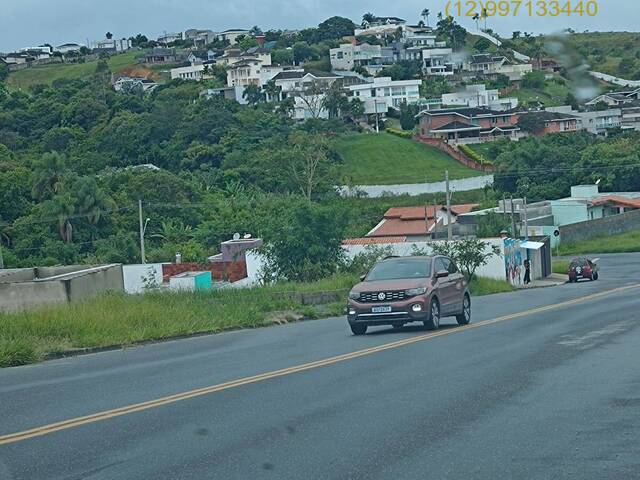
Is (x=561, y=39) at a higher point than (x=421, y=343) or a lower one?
higher

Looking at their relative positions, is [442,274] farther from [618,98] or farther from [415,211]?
[618,98]

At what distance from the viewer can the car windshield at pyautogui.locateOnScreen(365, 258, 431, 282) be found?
2405 centimetres

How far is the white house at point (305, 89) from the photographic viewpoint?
127250mm

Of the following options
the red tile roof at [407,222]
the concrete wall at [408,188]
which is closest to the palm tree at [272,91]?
the concrete wall at [408,188]

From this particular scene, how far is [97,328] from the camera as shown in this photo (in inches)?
853

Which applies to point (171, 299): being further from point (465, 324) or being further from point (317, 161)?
point (317, 161)

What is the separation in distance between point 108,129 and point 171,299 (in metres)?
84.2

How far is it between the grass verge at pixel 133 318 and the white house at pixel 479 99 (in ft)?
328

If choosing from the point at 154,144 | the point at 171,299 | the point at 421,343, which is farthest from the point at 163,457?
the point at 154,144

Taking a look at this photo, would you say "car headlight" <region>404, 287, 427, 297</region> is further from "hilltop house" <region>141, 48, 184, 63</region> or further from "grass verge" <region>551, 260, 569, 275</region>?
"hilltop house" <region>141, 48, 184, 63</region>

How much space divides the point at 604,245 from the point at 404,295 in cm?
6247

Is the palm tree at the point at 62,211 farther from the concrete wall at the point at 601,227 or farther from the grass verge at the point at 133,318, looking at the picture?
the grass verge at the point at 133,318

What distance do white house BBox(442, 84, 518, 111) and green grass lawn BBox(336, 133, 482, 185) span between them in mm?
17696

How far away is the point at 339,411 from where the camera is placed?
12266mm
